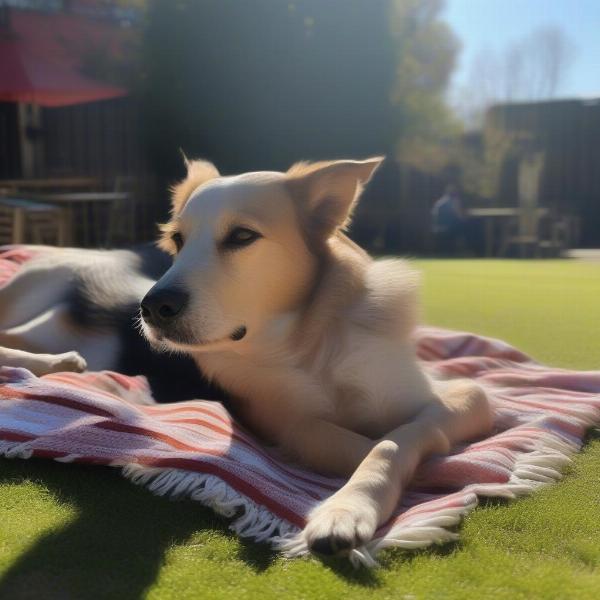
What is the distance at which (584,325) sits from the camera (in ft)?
14.4

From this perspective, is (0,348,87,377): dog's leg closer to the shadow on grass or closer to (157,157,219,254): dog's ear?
(157,157,219,254): dog's ear

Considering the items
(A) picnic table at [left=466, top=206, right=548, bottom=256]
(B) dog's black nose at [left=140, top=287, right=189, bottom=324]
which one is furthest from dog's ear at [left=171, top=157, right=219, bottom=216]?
(A) picnic table at [left=466, top=206, right=548, bottom=256]

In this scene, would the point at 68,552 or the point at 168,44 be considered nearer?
the point at 68,552

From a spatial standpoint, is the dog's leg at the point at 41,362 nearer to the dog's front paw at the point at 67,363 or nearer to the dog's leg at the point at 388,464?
the dog's front paw at the point at 67,363

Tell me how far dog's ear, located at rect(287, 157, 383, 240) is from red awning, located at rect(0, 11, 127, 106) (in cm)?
886

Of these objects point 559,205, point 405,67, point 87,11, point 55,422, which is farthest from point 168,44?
point 55,422

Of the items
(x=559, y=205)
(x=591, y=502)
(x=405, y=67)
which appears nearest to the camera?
(x=591, y=502)

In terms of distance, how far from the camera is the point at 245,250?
2.05m

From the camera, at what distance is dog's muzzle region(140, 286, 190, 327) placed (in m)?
→ 1.91

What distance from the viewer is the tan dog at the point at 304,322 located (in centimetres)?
195

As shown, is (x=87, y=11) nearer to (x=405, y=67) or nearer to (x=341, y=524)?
(x=405, y=67)

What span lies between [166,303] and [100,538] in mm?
653

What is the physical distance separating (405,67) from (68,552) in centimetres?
1437

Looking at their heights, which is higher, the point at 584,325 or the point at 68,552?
the point at 68,552
